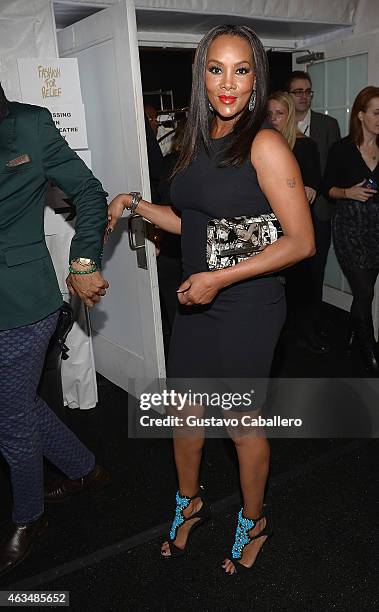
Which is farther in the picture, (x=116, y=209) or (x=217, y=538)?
(x=217, y=538)

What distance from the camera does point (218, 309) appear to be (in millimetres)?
1776

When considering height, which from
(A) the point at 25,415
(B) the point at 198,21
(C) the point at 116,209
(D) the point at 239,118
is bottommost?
(A) the point at 25,415

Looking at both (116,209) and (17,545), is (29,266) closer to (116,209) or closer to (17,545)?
(116,209)

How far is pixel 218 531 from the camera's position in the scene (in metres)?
2.16

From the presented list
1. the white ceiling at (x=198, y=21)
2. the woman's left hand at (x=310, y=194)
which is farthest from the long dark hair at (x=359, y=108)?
the white ceiling at (x=198, y=21)

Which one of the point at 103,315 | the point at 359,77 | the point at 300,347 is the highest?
the point at 359,77

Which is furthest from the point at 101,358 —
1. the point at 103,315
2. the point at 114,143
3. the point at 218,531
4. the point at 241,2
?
the point at 241,2

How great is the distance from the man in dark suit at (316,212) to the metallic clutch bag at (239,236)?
2.14 m

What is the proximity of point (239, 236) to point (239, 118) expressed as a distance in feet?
1.17

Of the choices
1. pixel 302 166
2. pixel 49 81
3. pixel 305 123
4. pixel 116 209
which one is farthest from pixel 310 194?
pixel 116 209

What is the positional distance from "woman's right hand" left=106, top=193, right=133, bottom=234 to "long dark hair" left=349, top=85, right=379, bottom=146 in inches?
73.3

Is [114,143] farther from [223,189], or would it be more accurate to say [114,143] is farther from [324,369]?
[324,369]

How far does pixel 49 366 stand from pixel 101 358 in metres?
0.96

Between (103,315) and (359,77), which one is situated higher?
(359,77)
